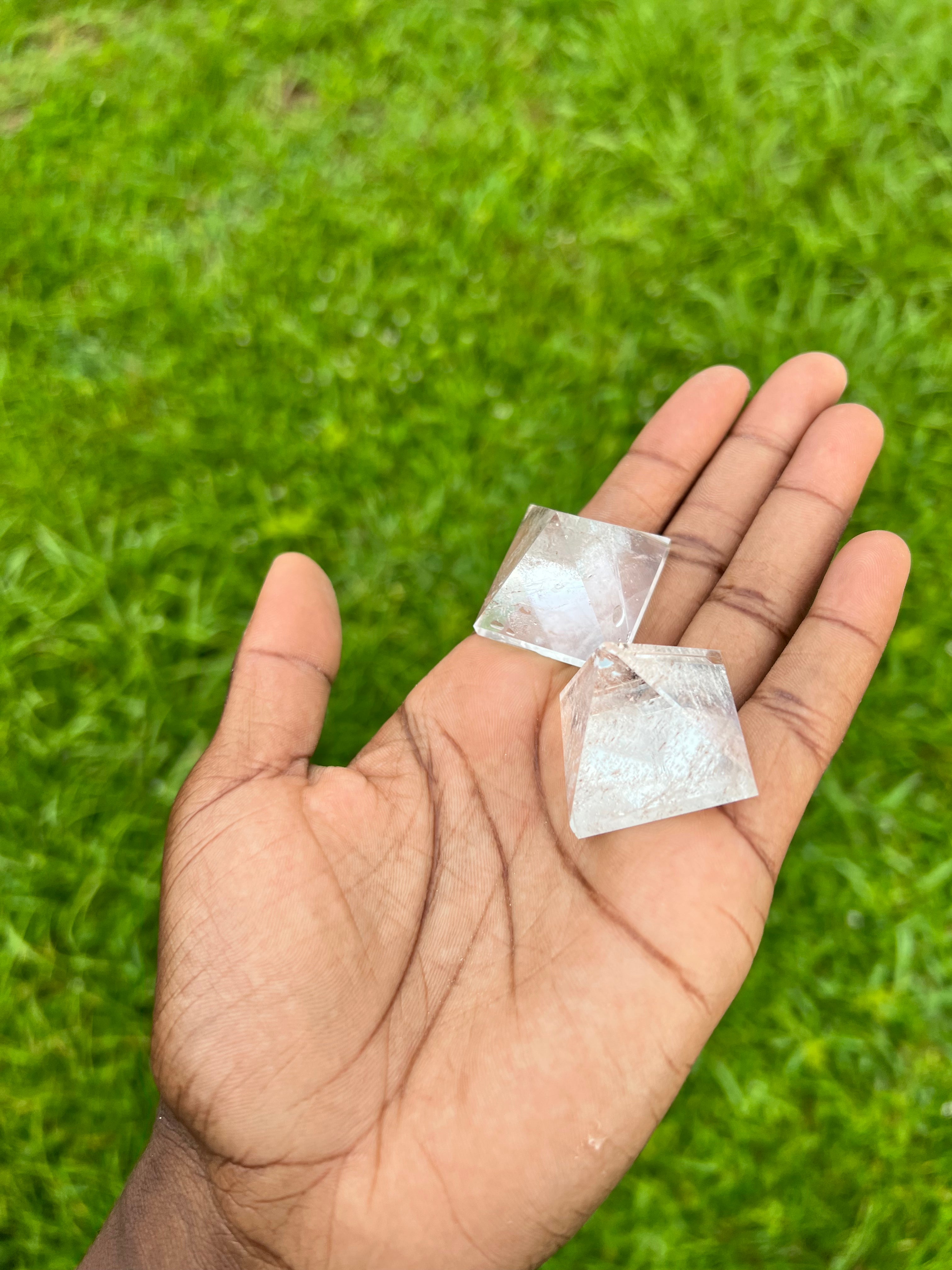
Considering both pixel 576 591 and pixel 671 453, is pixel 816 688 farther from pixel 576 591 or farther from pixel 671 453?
pixel 671 453

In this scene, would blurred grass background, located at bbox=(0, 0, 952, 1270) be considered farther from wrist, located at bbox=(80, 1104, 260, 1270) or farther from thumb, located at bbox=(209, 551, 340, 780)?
thumb, located at bbox=(209, 551, 340, 780)

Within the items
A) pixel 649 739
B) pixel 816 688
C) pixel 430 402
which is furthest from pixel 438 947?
pixel 430 402

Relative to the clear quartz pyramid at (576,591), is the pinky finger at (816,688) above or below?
below

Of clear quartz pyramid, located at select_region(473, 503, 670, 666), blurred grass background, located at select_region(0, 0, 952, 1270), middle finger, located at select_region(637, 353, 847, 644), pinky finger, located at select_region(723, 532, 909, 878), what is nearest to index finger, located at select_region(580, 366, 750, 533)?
middle finger, located at select_region(637, 353, 847, 644)

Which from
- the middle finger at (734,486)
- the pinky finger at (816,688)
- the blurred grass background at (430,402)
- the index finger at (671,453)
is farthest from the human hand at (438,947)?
the blurred grass background at (430,402)

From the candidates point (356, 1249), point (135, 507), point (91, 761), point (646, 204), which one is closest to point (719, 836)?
point (356, 1249)

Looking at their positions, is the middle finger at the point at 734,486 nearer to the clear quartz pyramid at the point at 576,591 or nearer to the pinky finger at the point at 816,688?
the clear quartz pyramid at the point at 576,591

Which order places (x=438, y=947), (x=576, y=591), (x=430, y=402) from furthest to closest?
(x=430, y=402)
(x=576, y=591)
(x=438, y=947)
